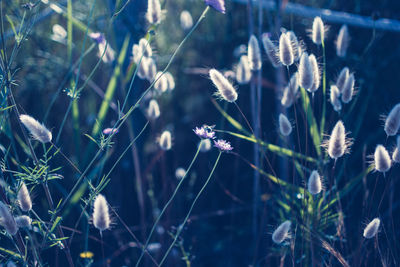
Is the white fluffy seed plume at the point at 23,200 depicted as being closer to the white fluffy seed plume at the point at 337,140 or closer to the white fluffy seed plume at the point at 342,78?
the white fluffy seed plume at the point at 337,140

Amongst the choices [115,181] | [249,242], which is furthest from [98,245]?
[249,242]

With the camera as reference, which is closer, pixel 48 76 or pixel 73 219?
pixel 73 219

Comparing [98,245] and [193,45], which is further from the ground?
[193,45]

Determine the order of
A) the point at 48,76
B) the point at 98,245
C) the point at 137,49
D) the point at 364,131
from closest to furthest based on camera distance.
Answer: the point at 137,49 → the point at 98,245 → the point at 364,131 → the point at 48,76

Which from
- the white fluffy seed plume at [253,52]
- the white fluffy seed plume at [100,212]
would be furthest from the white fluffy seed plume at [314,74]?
the white fluffy seed plume at [100,212]

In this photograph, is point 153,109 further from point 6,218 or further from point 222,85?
point 6,218

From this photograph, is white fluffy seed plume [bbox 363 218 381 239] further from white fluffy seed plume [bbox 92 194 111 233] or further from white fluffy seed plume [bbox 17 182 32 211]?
white fluffy seed plume [bbox 17 182 32 211]

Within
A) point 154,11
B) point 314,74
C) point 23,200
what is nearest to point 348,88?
point 314,74

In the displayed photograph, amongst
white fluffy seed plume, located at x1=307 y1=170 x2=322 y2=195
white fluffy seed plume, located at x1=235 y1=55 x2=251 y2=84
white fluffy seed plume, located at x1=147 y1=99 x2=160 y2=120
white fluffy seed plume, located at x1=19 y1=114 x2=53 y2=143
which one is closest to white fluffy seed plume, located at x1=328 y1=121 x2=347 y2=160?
white fluffy seed plume, located at x1=307 y1=170 x2=322 y2=195

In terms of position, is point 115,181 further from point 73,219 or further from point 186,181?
point 186,181
